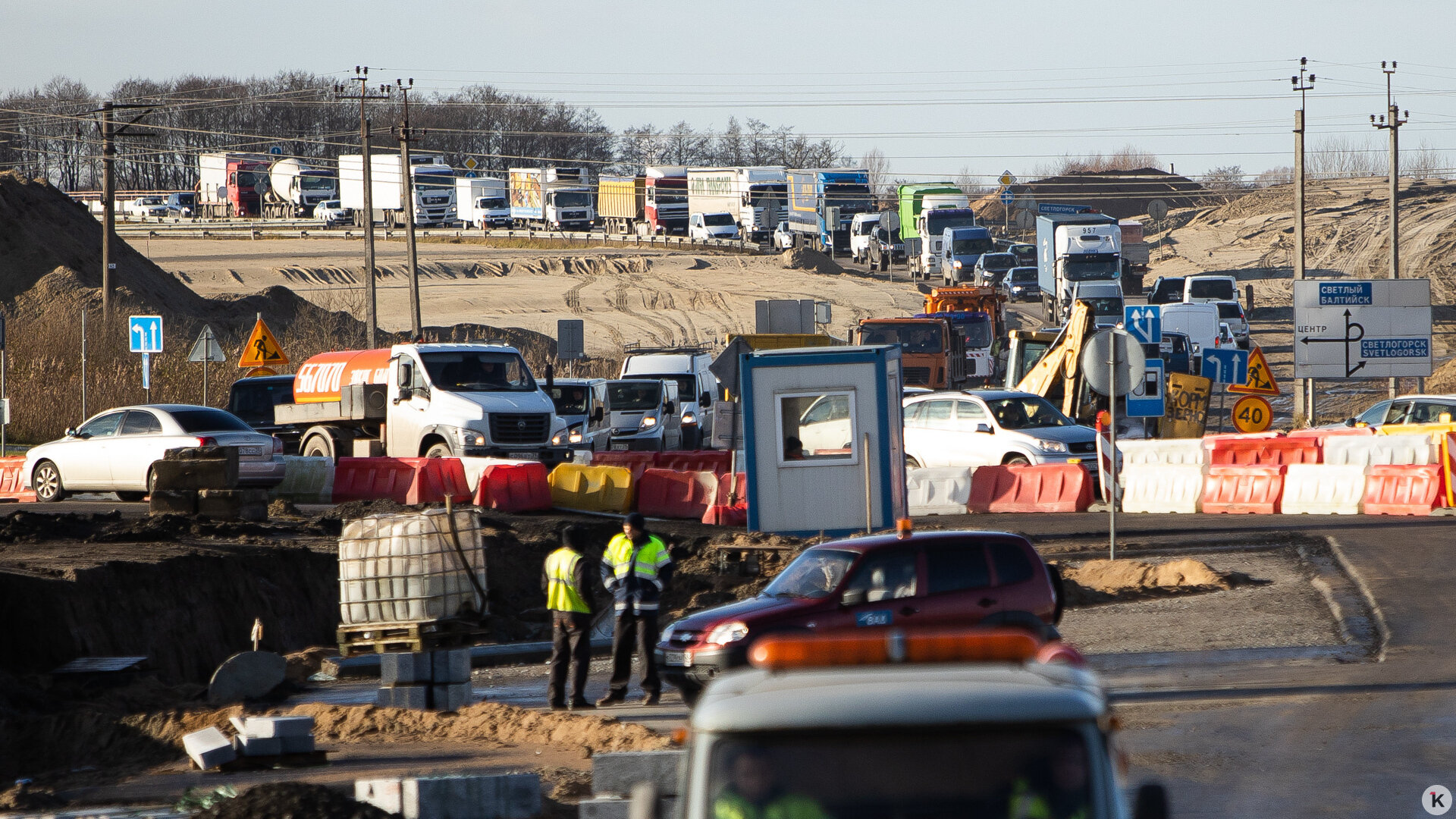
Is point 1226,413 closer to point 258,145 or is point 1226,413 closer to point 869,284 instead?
point 869,284

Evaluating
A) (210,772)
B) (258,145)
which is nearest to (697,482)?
(210,772)

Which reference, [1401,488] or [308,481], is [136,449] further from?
[1401,488]

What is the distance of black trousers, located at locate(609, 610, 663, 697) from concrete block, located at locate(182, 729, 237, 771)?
3.18m

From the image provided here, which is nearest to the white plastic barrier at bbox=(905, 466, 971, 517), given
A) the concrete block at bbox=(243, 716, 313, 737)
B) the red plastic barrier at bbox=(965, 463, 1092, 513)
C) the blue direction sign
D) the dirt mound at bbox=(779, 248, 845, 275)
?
the red plastic barrier at bbox=(965, 463, 1092, 513)

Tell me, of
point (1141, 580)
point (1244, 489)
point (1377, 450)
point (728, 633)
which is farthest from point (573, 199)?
point (728, 633)

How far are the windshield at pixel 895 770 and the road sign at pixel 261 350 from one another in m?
28.4

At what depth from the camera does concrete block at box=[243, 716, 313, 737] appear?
9.65 m

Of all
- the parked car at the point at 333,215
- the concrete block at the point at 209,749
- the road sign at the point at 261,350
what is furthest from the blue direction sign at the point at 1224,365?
the parked car at the point at 333,215

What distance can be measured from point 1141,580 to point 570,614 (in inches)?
318

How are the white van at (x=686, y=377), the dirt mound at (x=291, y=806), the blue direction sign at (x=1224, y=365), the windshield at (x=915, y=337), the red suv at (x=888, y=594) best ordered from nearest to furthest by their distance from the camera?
the dirt mound at (x=291, y=806)
the red suv at (x=888, y=594)
the blue direction sign at (x=1224, y=365)
the white van at (x=686, y=377)
the windshield at (x=915, y=337)

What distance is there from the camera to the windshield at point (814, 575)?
1170 centimetres

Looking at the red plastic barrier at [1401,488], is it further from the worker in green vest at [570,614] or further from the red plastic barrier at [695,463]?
the worker in green vest at [570,614]

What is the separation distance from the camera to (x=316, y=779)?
9.30 metres

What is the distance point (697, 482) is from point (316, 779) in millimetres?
14230
